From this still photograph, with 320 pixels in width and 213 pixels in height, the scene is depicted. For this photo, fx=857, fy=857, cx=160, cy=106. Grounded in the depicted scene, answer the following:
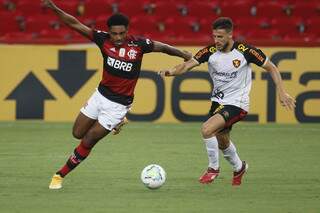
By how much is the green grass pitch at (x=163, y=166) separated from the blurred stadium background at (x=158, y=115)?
18mm

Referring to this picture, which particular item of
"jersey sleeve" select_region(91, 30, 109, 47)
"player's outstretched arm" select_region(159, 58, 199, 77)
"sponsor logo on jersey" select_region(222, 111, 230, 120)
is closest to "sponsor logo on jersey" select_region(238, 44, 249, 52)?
"player's outstretched arm" select_region(159, 58, 199, 77)

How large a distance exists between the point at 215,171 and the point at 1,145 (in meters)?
5.06

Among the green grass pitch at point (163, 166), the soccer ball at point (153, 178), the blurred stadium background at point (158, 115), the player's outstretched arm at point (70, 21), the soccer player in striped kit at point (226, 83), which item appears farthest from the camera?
the soccer player in striped kit at point (226, 83)

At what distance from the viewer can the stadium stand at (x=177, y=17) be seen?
20.3 meters

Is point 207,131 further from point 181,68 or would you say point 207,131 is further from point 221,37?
point 221,37

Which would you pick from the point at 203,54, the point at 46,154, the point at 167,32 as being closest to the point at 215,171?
the point at 203,54

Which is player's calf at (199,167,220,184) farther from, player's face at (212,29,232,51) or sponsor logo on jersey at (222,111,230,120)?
player's face at (212,29,232,51)

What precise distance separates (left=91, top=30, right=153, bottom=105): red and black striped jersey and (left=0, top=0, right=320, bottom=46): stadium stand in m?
9.52

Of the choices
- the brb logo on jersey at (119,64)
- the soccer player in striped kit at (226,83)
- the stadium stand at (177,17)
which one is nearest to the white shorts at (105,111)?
the brb logo on jersey at (119,64)

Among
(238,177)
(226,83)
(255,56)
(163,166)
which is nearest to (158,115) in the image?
(163,166)

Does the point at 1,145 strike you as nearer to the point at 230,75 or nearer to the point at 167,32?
the point at 230,75

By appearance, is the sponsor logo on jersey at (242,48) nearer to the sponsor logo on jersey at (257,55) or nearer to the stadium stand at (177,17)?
the sponsor logo on jersey at (257,55)

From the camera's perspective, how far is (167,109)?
1773 cm

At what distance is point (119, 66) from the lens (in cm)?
1030
